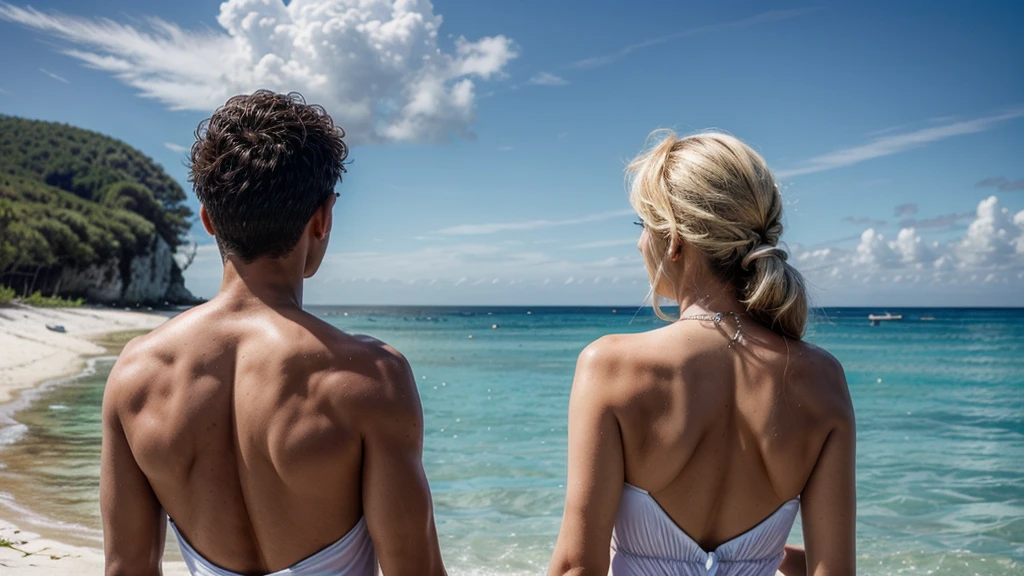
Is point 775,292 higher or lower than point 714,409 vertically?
higher

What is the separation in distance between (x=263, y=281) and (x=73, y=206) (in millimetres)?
69962

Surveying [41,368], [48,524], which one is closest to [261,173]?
[48,524]

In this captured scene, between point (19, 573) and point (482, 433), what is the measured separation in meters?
9.07

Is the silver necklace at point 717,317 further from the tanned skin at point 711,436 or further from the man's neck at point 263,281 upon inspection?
the man's neck at point 263,281

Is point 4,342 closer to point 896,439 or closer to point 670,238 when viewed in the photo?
point 896,439

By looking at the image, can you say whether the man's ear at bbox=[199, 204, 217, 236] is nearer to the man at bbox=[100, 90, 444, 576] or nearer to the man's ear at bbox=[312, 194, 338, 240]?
the man at bbox=[100, 90, 444, 576]

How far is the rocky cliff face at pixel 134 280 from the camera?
188 feet

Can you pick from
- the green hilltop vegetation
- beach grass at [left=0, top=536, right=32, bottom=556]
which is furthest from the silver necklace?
the green hilltop vegetation

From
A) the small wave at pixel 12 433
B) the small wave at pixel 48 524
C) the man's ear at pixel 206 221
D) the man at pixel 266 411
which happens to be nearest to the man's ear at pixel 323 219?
the man at pixel 266 411

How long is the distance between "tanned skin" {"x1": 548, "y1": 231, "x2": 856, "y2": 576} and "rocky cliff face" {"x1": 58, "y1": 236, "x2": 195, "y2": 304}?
201ft

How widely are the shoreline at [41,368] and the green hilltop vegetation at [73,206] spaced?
29.2 feet

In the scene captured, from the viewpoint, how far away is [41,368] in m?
18.9

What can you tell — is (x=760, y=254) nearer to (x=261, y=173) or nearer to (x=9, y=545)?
(x=261, y=173)

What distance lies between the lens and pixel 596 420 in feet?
6.84
